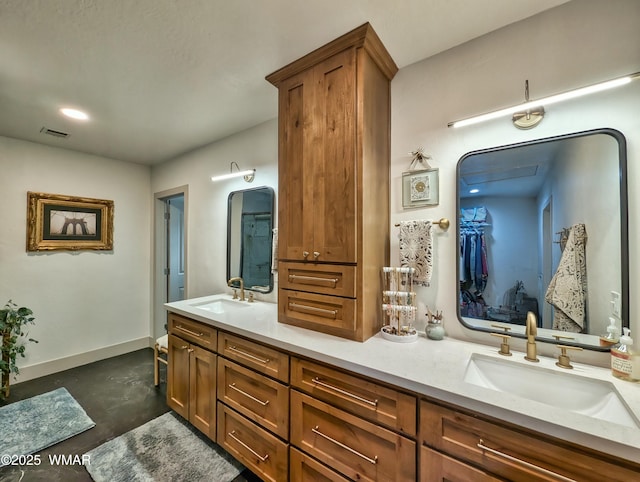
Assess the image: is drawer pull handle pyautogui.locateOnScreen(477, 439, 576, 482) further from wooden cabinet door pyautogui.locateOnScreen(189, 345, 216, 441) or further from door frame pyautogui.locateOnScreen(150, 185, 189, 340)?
door frame pyautogui.locateOnScreen(150, 185, 189, 340)

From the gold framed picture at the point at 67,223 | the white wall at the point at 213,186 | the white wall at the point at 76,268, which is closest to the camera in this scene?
the white wall at the point at 213,186

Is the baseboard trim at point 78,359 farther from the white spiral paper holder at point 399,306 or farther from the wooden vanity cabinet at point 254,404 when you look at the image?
the white spiral paper holder at point 399,306

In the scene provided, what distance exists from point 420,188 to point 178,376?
7.48 feet

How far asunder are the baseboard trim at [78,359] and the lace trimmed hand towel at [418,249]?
3.84 m

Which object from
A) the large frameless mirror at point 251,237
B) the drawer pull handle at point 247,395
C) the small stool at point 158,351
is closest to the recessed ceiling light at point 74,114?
the large frameless mirror at point 251,237

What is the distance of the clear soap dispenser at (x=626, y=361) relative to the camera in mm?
1018

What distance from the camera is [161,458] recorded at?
1.81m

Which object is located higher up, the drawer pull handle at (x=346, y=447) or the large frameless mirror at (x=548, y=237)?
the large frameless mirror at (x=548, y=237)

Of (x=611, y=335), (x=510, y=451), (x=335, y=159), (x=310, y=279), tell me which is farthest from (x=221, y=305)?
(x=611, y=335)

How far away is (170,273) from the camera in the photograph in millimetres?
3816

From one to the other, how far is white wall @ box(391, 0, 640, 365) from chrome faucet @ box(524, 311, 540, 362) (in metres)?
0.13

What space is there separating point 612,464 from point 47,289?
4458mm

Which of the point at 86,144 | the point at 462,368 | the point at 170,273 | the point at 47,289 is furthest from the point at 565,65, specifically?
the point at 47,289

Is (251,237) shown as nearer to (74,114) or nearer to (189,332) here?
(189,332)
